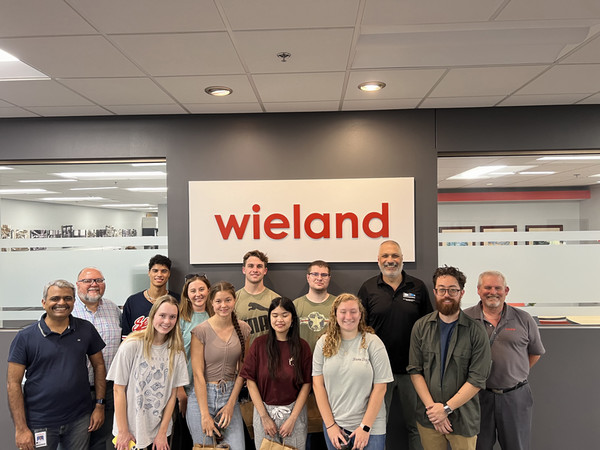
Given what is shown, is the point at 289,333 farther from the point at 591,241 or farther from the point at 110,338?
the point at 591,241

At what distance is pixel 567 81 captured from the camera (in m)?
3.29

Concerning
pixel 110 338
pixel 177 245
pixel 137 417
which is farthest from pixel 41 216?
pixel 137 417

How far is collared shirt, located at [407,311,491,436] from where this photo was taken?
2.79m

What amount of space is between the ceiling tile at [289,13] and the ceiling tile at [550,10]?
0.83 meters

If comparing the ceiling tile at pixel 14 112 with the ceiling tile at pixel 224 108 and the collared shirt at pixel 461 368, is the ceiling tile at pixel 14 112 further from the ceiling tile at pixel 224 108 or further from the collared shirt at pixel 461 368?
the collared shirt at pixel 461 368

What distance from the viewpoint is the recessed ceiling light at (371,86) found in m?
3.26

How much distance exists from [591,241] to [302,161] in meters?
2.91

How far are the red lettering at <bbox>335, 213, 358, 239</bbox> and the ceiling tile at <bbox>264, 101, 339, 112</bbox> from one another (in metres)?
0.99

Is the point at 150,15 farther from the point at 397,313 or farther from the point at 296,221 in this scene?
the point at 397,313

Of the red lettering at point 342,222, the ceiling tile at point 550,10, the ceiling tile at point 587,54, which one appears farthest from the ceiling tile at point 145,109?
the ceiling tile at point 587,54

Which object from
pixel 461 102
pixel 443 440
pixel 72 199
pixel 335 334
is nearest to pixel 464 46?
pixel 461 102

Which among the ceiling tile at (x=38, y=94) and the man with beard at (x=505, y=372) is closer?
the man with beard at (x=505, y=372)

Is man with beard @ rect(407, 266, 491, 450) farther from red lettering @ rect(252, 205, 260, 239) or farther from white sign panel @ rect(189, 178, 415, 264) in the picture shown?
red lettering @ rect(252, 205, 260, 239)

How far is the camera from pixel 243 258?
156 inches
